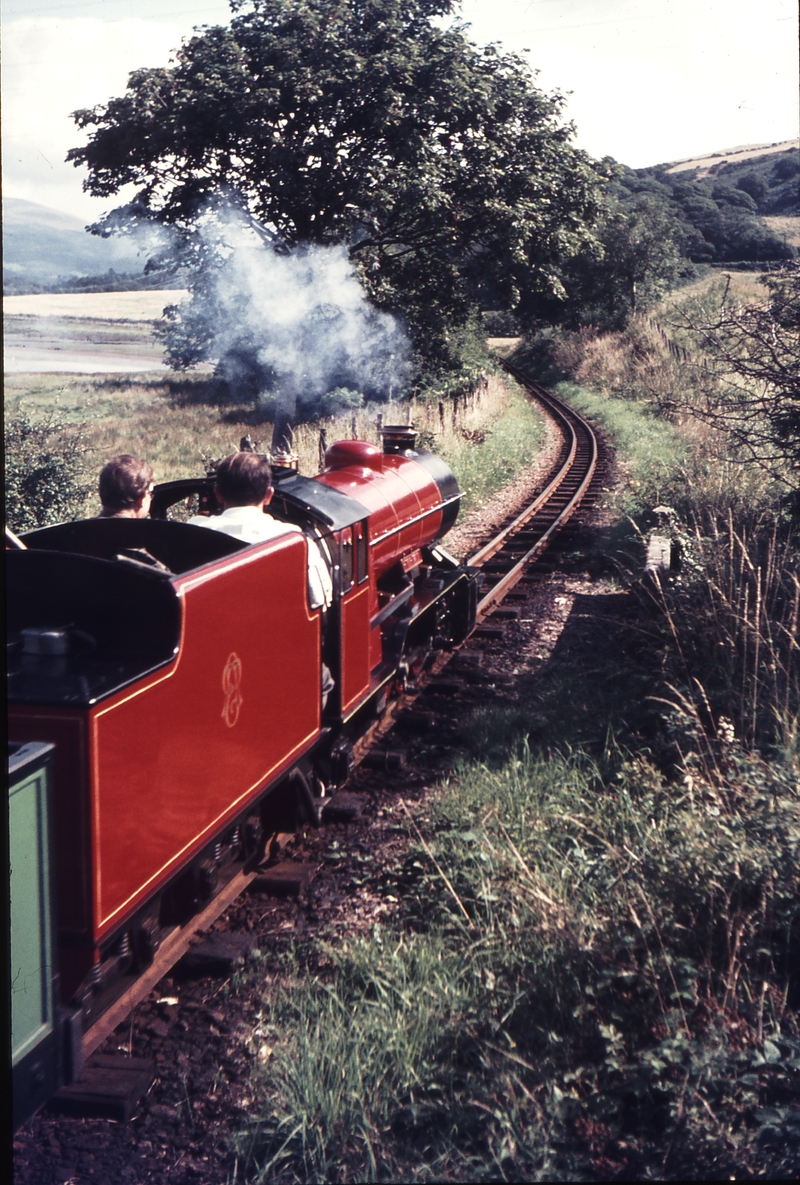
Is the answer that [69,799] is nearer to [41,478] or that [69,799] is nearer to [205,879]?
[205,879]

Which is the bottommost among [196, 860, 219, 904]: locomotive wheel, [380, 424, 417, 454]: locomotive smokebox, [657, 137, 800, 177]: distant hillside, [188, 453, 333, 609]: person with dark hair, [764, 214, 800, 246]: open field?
[196, 860, 219, 904]: locomotive wheel

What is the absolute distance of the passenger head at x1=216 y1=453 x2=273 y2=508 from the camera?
4.12m

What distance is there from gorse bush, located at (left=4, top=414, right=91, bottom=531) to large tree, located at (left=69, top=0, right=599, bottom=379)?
512cm

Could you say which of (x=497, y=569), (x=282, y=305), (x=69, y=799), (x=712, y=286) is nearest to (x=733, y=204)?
(x=712, y=286)

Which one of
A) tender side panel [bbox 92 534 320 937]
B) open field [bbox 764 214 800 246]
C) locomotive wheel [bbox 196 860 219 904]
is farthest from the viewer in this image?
open field [bbox 764 214 800 246]

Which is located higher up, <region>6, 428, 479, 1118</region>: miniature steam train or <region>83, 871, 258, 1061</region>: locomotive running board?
<region>6, 428, 479, 1118</region>: miniature steam train

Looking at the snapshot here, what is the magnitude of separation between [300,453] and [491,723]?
8.82 meters

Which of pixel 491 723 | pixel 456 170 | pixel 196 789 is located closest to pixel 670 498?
pixel 491 723

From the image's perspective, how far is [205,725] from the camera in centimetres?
324

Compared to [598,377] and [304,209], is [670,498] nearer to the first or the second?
[304,209]

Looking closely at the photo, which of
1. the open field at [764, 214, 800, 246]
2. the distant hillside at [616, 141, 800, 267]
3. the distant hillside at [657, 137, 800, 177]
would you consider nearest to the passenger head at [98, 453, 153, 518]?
the distant hillside at [616, 141, 800, 267]

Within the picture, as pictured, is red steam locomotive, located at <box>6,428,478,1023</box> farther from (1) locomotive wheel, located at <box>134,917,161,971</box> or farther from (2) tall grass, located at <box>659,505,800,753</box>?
(2) tall grass, located at <box>659,505,800,753</box>

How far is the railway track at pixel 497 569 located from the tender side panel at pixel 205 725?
1.82 ft

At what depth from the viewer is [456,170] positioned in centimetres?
1611
